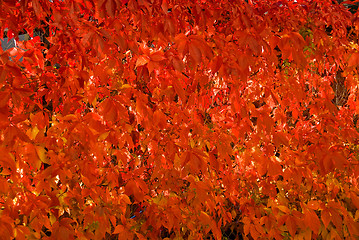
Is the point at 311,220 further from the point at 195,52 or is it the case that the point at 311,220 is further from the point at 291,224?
the point at 195,52

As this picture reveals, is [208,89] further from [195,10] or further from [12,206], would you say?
[12,206]

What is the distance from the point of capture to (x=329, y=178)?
283cm

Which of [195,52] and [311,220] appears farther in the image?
[311,220]

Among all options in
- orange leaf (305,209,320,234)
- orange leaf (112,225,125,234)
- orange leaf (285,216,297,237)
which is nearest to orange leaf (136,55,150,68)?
orange leaf (112,225,125,234)

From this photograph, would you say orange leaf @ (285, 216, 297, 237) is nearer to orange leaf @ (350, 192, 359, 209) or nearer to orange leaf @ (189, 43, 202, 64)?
orange leaf @ (350, 192, 359, 209)

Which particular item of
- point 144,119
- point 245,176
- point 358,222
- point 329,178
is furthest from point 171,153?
point 358,222

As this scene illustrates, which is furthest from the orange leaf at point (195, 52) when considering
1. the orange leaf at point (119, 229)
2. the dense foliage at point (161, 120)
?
the orange leaf at point (119, 229)

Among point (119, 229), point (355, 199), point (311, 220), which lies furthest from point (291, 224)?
point (119, 229)

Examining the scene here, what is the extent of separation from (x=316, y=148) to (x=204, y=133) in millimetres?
856

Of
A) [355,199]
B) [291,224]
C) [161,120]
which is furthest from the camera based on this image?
[355,199]

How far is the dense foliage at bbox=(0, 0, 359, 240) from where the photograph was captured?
1.83 metres

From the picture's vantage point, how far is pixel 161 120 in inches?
80.7

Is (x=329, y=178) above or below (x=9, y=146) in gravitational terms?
below

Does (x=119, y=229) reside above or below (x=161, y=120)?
below
